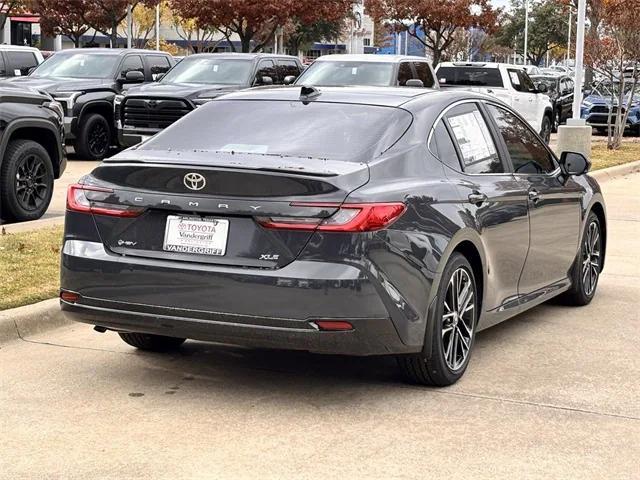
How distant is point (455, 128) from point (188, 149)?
5.17 feet

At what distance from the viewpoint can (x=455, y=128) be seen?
6.66 m

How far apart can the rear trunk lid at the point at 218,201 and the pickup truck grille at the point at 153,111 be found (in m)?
13.7

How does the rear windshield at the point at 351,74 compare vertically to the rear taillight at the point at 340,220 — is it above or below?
above

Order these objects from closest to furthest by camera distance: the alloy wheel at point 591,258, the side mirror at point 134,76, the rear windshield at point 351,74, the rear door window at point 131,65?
the alloy wheel at point 591,258, the rear windshield at point 351,74, the side mirror at point 134,76, the rear door window at point 131,65

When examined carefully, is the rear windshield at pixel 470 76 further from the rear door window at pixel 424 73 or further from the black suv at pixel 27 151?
the black suv at pixel 27 151

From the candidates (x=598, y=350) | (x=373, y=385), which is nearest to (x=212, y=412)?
(x=373, y=385)

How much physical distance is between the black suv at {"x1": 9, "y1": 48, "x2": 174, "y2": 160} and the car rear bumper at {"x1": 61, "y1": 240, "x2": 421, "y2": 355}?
14.3 metres

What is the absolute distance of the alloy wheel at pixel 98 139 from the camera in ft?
67.1

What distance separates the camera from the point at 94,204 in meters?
5.91

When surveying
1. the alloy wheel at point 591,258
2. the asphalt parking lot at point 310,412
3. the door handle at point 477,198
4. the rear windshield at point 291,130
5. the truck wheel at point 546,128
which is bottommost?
the truck wheel at point 546,128

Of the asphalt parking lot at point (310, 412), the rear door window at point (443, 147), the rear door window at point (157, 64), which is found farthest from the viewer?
the rear door window at point (157, 64)

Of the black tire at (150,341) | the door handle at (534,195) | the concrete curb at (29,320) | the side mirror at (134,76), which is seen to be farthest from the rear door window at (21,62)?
the door handle at (534,195)

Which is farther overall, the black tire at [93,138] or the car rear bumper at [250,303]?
the black tire at [93,138]

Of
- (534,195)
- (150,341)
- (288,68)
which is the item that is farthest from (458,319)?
(288,68)
